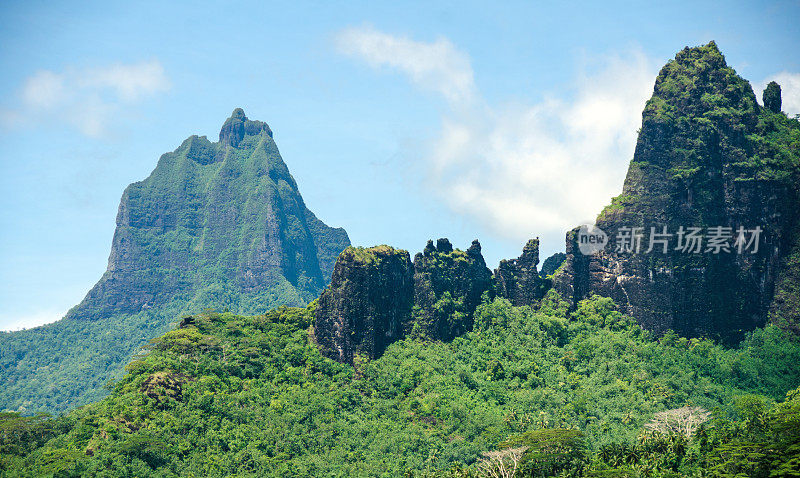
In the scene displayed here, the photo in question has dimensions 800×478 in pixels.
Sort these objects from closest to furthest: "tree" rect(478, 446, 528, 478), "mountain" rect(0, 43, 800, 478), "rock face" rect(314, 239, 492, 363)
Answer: "tree" rect(478, 446, 528, 478)
"mountain" rect(0, 43, 800, 478)
"rock face" rect(314, 239, 492, 363)

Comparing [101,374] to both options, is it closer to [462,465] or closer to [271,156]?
[271,156]

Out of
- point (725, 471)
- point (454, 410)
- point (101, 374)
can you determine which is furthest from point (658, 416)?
point (101, 374)

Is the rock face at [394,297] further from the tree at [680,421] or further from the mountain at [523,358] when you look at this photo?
the tree at [680,421]

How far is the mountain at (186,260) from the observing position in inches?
4621

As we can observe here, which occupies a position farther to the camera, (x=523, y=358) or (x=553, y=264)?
(x=553, y=264)

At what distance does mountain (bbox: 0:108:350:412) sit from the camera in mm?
117375

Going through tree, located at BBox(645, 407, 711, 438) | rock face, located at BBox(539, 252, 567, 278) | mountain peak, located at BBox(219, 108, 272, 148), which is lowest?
tree, located at BBox(645, 407, 711, 438)

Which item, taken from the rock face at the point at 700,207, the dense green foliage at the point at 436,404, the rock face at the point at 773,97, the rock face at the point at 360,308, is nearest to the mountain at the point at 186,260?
the dense green foliage at the point at 436,404

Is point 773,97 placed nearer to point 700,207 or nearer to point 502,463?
point 700,207

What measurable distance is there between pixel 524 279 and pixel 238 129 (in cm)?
9922

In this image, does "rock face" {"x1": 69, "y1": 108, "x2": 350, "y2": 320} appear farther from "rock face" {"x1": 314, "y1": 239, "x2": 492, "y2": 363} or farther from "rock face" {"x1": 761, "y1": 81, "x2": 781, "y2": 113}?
"rock face" {"x1": 761, "y1": 81, "x2": 781, "y2": 113}

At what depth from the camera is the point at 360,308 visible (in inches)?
2729

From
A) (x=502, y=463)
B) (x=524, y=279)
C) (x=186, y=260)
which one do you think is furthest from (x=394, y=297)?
(x=186, y=260)

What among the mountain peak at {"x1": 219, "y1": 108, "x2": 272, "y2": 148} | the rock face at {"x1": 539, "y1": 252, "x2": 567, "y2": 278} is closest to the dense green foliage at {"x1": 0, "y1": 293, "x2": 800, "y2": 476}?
the rock face at {"x1": 539, "y1": 252, "x2": 567, "y2": 278}
